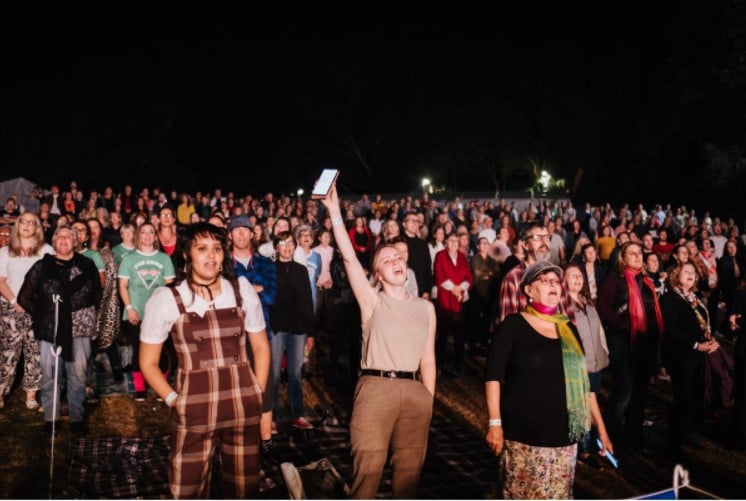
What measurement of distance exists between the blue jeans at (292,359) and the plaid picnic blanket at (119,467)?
1217mm

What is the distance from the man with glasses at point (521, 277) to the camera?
4791mm

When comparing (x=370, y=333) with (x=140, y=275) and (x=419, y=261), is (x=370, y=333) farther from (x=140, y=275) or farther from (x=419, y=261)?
(x=419, y=261)

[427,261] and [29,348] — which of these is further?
[427,261]

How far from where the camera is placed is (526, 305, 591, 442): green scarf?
12.0 ft

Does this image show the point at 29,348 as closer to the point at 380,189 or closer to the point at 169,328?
the point at 169,328

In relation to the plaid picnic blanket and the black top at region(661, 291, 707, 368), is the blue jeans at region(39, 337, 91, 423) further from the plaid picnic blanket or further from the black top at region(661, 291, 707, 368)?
the black top at region(661, 291, 707, 368)

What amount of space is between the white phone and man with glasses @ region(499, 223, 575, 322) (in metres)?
1.39

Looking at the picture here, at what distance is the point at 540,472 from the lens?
3.58m

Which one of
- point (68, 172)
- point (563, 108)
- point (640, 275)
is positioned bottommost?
point (640, 275)

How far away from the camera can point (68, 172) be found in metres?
37.2

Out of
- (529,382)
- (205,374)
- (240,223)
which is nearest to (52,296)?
(240,223)

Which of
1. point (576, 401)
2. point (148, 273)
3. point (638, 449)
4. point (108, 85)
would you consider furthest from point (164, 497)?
point (108, 85)

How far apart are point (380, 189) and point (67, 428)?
58.8m

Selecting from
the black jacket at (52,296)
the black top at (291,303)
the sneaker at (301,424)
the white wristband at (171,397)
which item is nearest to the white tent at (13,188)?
the black jacket at (52,296)
